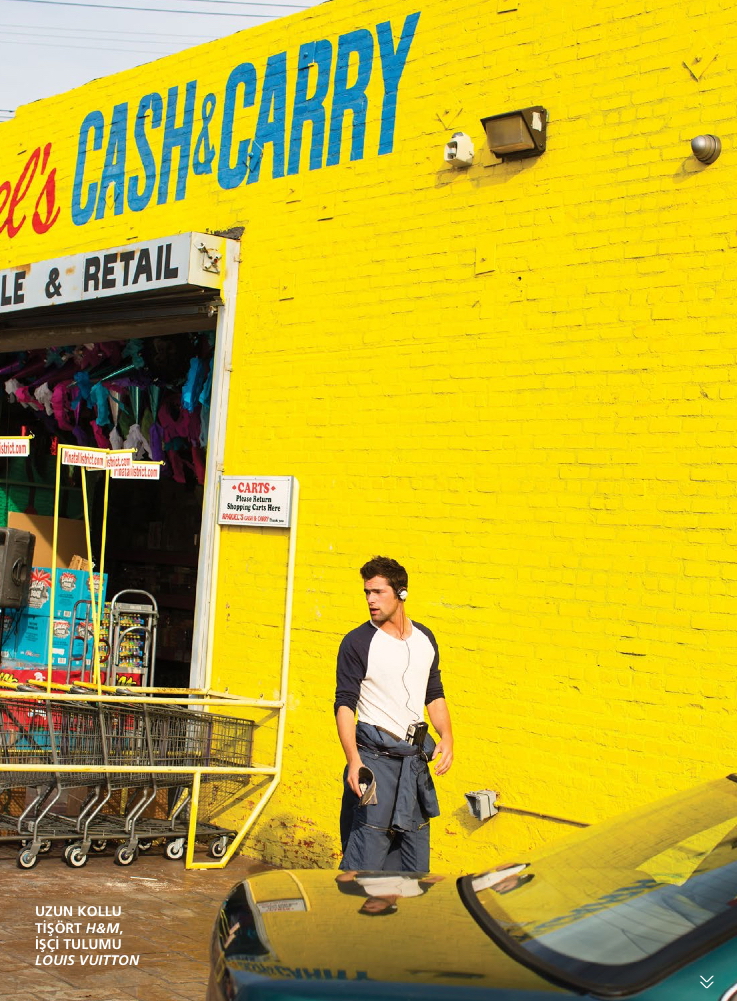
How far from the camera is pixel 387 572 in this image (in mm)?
6090

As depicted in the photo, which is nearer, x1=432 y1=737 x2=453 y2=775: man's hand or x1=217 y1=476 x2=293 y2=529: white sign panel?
x1=432 y1=737 x2=453 y2=775: man's hand

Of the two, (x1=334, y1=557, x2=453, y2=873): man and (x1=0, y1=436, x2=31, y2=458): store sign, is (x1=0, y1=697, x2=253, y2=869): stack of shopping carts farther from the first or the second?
(x1=334, y1=557, x2=453, y2=873): man

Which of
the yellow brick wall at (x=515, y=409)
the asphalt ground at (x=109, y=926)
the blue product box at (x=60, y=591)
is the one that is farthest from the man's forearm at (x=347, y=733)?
the blue product box at (x=60, y=591)

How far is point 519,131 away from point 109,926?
5095 mm

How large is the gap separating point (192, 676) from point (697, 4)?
18.6 ft

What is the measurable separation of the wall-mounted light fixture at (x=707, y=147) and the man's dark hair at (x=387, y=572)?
277 centimetres

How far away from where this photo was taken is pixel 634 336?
6926 millimetres

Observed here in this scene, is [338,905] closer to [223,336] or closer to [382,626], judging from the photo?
[382,626]

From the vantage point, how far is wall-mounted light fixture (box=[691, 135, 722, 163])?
6.61 meters

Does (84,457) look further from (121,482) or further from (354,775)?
(121,482)

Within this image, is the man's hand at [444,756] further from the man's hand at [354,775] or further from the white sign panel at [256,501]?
the white sign panel at [256,501]

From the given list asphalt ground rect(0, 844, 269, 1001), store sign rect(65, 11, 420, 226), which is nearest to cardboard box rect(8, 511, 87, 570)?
store sign rect(65, 11, 420, 226)

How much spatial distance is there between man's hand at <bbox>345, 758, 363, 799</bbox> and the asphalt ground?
115 centimetres

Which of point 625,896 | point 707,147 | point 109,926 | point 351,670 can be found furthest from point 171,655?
point 625,896
